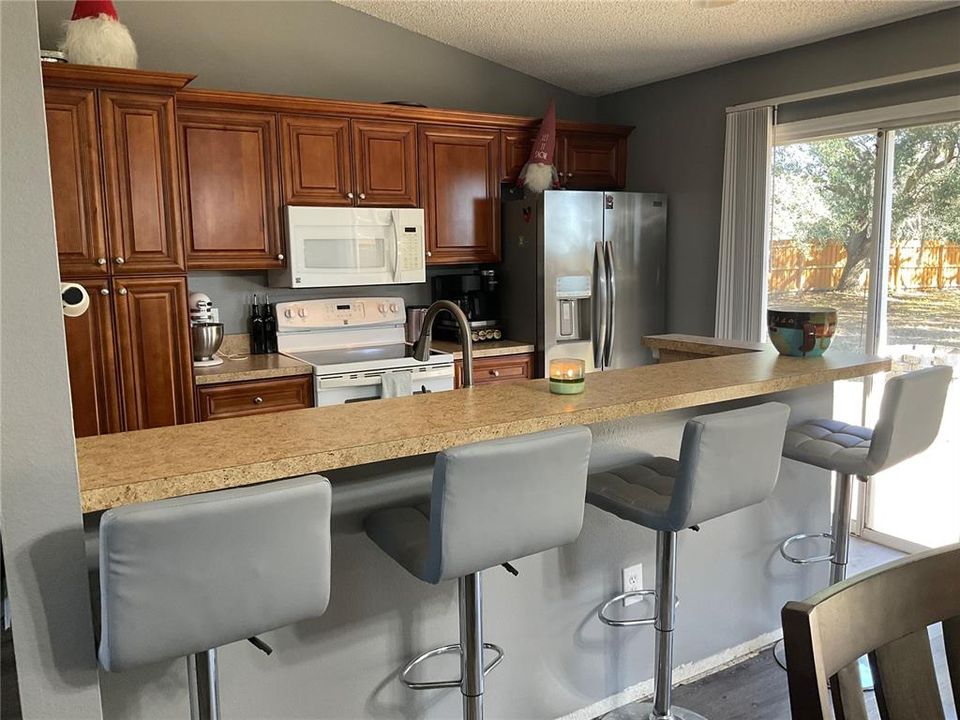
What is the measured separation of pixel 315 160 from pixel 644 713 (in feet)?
9.51

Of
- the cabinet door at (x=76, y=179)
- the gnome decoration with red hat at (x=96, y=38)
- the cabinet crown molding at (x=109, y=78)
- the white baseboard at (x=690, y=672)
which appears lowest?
the white baseboard at (x=690, y=672)

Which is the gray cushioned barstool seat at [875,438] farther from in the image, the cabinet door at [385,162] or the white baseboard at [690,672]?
the cabinet door at [385,162]

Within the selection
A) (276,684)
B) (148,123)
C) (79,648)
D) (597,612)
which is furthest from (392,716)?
(148,123)

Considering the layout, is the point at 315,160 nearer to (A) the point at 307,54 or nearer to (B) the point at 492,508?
(A) the point at 307,54

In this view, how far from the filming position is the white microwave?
3789mm

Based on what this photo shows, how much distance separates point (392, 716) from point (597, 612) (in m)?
0.71

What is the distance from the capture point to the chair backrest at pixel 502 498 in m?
1.46

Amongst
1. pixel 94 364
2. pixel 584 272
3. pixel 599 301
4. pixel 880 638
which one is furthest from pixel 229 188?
pixel 880 638

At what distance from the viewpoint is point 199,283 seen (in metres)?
3.93

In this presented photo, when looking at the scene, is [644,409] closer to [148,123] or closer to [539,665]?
[539,665]

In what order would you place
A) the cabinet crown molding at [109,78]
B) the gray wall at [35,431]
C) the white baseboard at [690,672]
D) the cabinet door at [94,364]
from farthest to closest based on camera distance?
the cabinet door at [94,364] → the cabinet crown molding at [109,78] → the white baseboard at [690,672] → the gray wall at [35,431]

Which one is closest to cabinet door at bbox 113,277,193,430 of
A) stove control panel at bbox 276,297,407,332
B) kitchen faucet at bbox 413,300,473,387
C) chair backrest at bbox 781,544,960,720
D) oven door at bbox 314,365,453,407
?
oven door at bbox 314,365,453,407

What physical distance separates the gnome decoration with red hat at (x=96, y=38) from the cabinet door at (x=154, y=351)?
895 mm

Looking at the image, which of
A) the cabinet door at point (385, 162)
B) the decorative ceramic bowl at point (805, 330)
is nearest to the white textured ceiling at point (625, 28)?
the cabinet door at point (385, 162)
